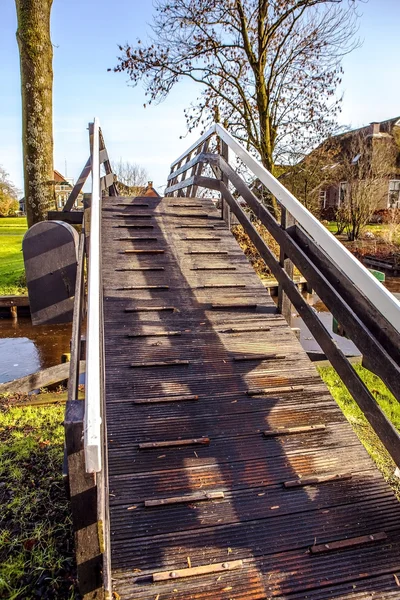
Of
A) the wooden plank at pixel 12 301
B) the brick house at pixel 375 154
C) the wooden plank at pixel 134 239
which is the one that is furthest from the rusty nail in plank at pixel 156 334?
the brick house at pixel 375 154

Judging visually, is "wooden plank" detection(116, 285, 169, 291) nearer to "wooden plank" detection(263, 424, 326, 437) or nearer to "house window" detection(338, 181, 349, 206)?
"wooden plank" detection(263, 424, 326, 437)

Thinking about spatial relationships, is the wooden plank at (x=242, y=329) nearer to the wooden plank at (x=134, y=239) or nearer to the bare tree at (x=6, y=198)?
the wooden plank at (x=134, y=239)

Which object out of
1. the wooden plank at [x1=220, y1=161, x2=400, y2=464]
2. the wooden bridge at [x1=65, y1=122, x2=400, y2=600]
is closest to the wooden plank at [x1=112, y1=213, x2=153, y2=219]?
the wooden bridge at [x1=65, y1=122, x2=400, y2=600]

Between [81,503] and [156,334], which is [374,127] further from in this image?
[81,503]

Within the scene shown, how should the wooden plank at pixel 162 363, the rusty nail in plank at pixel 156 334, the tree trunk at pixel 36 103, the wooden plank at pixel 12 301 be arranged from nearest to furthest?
1. the wooden plank at pixel 162 363
2. the rusty nail in plank at pixel 156 334
3. the tree trunk at pixel 36 103
4. the wooden plank at pixel 12 301

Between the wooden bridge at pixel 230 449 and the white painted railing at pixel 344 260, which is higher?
the white painted railing at pixel 344 260

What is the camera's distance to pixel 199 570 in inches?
72.6

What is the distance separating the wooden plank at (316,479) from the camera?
224 centimetres

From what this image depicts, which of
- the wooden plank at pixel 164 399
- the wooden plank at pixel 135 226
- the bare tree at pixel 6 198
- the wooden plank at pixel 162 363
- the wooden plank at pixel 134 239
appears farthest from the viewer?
the bare tree at pixel 6 198

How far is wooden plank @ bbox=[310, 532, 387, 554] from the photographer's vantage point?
1.95 meters

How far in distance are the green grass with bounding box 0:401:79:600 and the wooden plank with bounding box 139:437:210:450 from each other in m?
0.74

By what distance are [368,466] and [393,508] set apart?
0.26 meters

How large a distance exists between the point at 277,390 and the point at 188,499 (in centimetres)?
99

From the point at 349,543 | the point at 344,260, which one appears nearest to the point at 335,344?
the point at 344,260
